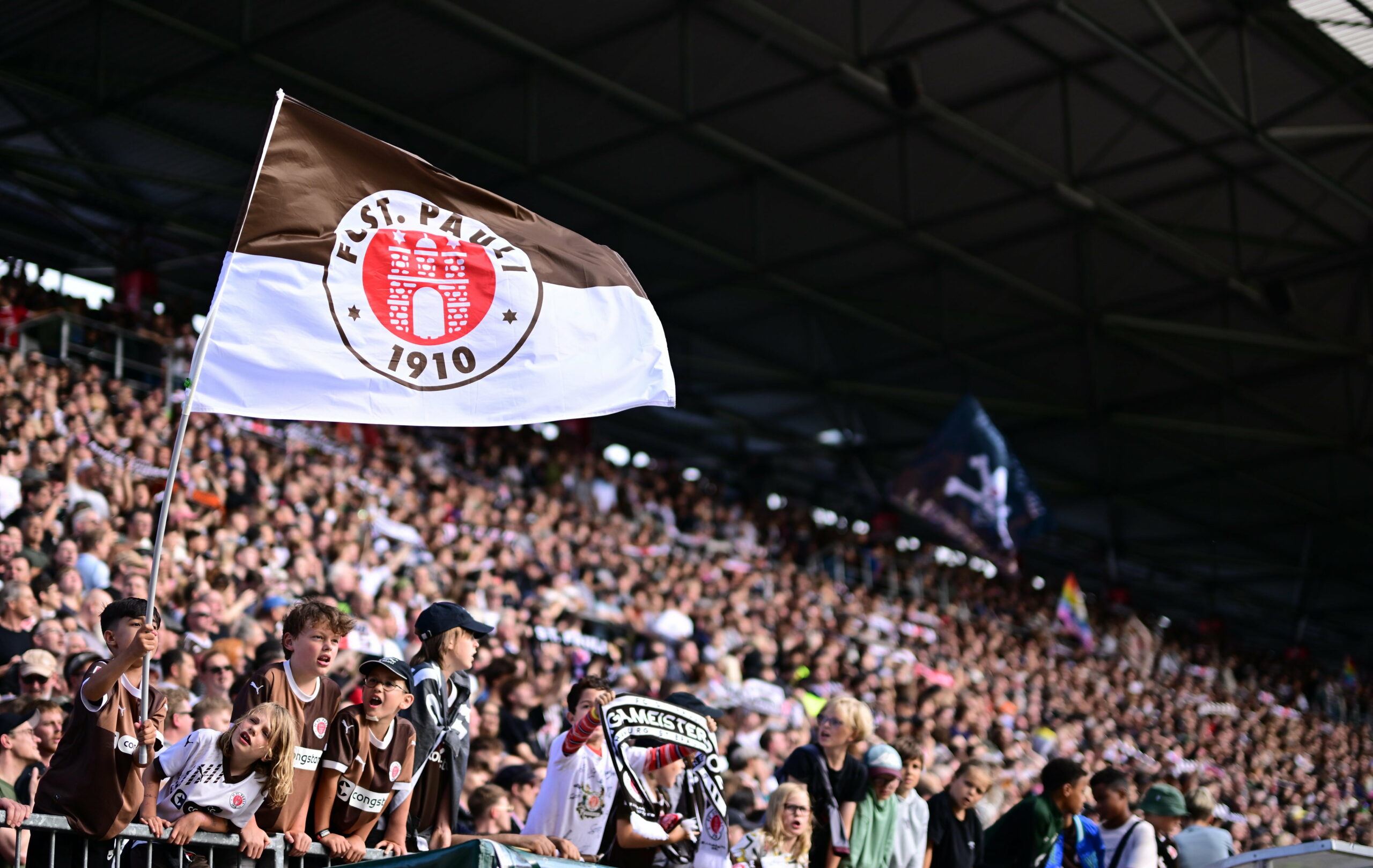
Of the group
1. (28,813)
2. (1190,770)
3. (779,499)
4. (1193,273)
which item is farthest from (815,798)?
(779,499)

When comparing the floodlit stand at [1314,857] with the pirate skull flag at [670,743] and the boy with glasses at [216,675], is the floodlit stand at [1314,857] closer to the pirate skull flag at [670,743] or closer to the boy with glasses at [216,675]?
the pirate skull flag at [670,743]

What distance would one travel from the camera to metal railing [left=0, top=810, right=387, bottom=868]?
5.27 m

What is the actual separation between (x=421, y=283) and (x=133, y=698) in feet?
7.39

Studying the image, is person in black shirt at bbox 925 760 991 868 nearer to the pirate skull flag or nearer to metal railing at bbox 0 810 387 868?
the pirate skull flag

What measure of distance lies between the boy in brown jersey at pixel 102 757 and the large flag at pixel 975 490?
16.9m

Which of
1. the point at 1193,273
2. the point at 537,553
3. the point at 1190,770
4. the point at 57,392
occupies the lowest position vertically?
the point at 1190,770

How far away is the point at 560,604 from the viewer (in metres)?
15.2

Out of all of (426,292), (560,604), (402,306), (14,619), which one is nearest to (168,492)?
(402,306)

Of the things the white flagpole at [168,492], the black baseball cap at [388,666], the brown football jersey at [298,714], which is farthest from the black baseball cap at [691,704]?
the white flagpole at [168,492]

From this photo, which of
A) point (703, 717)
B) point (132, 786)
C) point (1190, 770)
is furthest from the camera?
point (1190, 770)

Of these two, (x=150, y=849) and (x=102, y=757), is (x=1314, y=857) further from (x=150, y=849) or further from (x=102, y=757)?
(x=102, y=757)

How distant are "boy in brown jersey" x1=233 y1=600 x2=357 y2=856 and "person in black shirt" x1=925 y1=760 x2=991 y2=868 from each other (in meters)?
3.56

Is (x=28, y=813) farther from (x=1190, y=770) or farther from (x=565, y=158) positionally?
(x=1190, y=770)

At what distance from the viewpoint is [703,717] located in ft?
22.6
